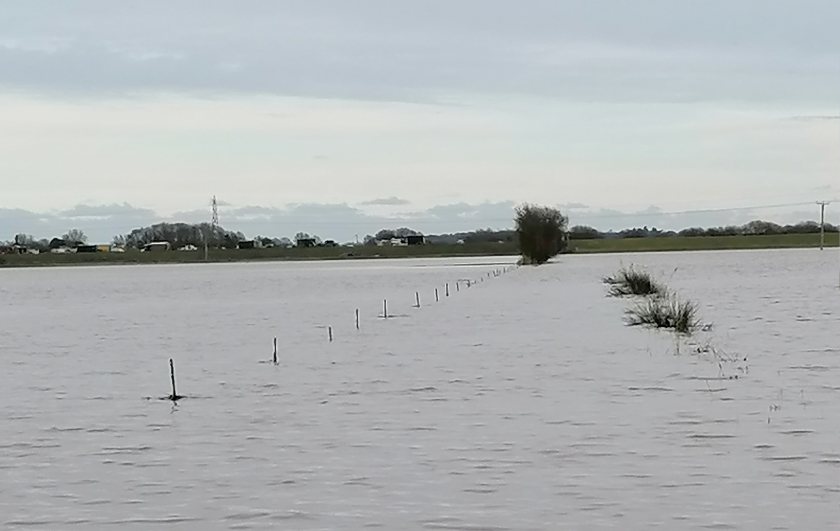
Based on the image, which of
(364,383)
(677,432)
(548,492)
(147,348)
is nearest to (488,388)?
(364,383)

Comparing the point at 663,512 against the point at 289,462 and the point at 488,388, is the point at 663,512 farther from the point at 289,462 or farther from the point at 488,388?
the point at 488,388

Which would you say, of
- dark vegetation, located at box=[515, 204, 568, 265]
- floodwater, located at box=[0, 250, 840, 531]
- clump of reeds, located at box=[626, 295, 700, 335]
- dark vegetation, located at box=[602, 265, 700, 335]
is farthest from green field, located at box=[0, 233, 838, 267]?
floodwater, located at box=[0, 250, 840, 531]

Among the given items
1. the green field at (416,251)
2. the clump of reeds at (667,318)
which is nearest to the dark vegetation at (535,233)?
the green field at (416,251)

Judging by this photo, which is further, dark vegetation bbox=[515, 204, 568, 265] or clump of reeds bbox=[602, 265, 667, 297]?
dark vegetation bbox=[515, 204, 568, 265]

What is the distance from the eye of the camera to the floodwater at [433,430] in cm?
1112

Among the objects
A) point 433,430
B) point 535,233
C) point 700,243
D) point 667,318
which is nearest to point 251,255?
→ point 700,243

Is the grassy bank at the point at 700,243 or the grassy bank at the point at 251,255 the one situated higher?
the grassy bank at the point at 251,255

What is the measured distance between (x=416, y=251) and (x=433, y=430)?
15693 cm

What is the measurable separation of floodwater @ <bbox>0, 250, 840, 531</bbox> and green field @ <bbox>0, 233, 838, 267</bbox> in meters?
126

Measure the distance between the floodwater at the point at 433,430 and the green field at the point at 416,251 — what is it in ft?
414

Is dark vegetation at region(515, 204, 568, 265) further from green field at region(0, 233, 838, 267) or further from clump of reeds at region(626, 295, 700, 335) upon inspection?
clump of reeds at region(626, 295, 700, 335)

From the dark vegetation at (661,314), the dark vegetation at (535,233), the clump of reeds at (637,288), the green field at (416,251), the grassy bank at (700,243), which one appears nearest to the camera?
the dark vegetation at (661,314)

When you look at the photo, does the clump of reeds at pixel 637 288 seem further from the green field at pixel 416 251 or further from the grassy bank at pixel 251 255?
the grassy bank at pixel 251 255

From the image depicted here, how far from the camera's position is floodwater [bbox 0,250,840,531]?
36.5ft
